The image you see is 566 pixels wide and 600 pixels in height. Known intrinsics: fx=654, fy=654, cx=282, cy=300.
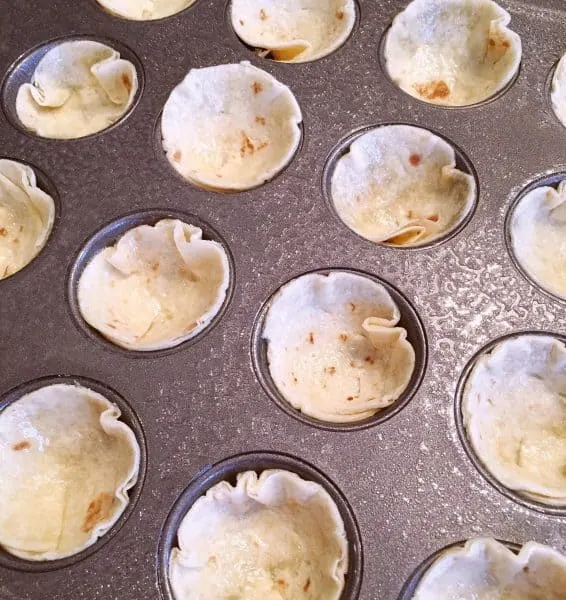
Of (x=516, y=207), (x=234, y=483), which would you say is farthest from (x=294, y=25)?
(x=234, y=483)

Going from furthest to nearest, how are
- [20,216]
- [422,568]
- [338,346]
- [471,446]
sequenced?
[20,216]
[338,346]
[471,446]
[422,568]

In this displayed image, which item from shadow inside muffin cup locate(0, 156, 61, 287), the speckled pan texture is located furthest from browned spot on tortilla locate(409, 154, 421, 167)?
shadow inside muffin cup locate(0, 156, 61, 287)

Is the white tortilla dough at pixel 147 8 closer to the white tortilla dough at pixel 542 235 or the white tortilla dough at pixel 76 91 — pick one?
the white tortilla dough at pixel 76 91

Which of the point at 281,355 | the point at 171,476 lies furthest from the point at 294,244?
the point at 171,476

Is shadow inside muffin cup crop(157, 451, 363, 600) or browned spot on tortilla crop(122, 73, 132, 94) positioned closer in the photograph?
shadow inside muffin cup crop(157, 451, 363, 600)

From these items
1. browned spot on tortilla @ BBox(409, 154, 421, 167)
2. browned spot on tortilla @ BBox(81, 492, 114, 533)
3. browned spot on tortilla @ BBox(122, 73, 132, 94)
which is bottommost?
browned spot on tortilla @ BBox(81, 492, 114, 533)

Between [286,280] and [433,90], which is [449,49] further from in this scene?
[286,280]

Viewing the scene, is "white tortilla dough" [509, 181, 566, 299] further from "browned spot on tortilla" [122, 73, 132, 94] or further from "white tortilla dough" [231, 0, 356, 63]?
"browned spot on tortilla" [122, 73, 132, 94]
